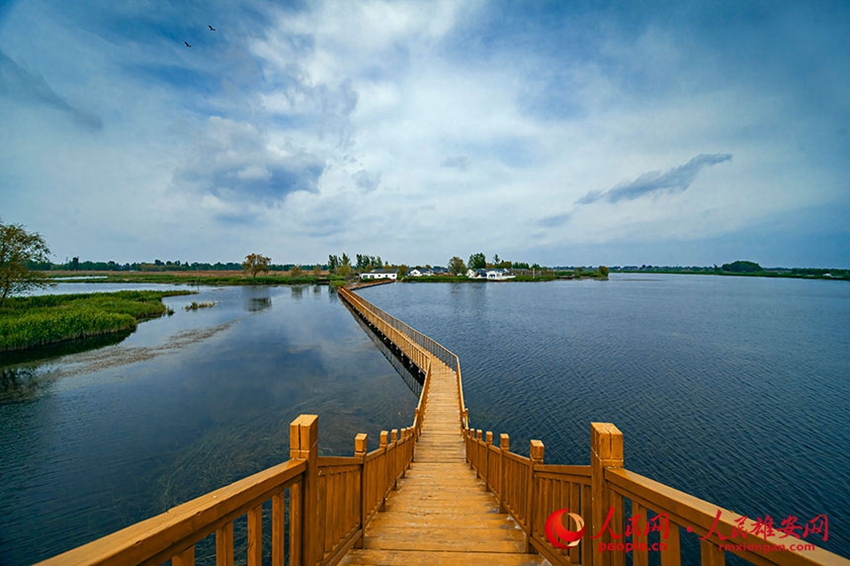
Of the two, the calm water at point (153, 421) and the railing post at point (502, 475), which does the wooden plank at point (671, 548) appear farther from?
the calm water at point (153, 421)

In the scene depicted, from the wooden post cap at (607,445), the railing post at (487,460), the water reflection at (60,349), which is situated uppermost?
the wooden post cap at (607,445)

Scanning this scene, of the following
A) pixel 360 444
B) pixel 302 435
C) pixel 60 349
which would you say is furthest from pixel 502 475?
pixel 60 349

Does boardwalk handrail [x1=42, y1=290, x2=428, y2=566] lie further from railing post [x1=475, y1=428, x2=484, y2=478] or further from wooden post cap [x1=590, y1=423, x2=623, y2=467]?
railing post [x1=475, y1=428, x2=484, y2=478]

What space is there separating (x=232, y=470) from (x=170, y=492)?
4.61 feet

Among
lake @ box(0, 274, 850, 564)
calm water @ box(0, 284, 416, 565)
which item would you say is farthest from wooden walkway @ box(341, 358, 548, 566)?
lake @ box(0, 274, 850, 564)

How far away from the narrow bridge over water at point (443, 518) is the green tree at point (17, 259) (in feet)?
111

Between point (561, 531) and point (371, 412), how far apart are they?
1166cm

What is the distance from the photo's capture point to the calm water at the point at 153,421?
825 cm

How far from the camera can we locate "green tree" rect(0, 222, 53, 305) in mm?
25750

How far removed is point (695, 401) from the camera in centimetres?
1498

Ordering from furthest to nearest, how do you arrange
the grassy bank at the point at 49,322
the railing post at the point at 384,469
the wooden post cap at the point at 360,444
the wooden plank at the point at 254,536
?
the grassy bank at the point at 49,322, the railing post at the point at 384,469, the wooden post cap at the point at 360,444, the wooden plank at the point at 254,536

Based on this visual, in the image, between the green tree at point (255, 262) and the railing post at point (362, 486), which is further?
the green tree at point (255, 262)

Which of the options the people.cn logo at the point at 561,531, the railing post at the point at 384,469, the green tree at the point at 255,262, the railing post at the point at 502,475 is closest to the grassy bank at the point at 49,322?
the railing post at the point at 384,469

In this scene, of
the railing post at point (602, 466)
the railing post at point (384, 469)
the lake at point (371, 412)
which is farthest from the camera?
the lake at point (371, 412)
